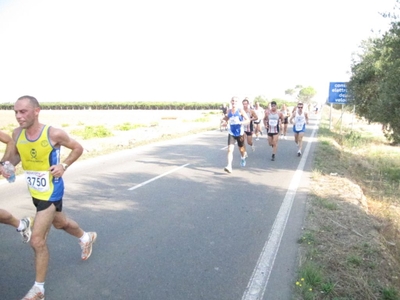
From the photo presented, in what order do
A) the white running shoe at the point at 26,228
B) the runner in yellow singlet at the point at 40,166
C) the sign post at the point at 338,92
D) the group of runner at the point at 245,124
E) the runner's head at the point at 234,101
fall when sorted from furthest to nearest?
the sign post at the point at 338,92
the group of runner at the point at 245,124
the runner's head at the point at 234,101
the white running shoe at the point at 26,228
the runner in yellow singlet at the point at 40,166

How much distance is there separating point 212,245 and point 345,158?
31.0 ft

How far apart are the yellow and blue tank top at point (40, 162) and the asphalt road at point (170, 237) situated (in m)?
0.98

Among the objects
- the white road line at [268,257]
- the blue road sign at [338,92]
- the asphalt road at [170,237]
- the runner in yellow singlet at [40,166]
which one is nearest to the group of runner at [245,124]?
the asphalt road at [170,237]

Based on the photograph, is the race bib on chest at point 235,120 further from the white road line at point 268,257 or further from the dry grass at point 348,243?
the white road line at point 268,257

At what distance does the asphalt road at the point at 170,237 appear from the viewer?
341cm

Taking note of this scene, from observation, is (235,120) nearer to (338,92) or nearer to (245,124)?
(245,124)

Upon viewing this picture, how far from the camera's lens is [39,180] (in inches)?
131

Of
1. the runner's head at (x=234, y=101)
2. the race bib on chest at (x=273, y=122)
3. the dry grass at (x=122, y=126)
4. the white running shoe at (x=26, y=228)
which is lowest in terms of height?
the dry grass at (x=122, y=126)

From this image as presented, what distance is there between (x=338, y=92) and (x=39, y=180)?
781 inches

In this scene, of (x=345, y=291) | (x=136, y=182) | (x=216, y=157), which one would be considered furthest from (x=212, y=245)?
(x=216, y=157)

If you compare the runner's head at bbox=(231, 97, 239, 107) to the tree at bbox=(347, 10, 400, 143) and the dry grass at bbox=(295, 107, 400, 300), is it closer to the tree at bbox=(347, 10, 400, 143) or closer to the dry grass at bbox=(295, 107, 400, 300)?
the dry grass at bbox=(295, 107, 400, 300)

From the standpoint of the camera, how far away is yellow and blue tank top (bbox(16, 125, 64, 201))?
325 centimetres

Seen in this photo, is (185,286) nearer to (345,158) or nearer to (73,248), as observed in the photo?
(73,248)

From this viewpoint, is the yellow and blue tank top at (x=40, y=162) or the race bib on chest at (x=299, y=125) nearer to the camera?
the yellow and blue tank top at (x=40, y=162)
